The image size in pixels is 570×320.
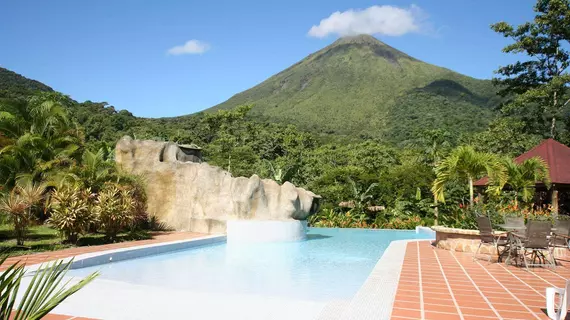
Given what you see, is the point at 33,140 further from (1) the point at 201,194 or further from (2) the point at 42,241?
(1) the point at 201,194

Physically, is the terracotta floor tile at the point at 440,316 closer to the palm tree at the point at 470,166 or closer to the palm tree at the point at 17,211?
the palm tree at the point at 470,166

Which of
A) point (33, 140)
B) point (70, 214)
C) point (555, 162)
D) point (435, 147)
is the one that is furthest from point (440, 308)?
point (435, 147)

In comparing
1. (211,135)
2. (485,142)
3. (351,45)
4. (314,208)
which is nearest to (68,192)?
(314,208)

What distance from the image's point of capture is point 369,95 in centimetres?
7638

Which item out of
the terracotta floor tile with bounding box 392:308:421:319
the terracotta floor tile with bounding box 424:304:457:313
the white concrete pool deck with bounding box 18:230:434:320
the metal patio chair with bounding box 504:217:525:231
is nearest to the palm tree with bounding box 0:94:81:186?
the white concrete pool deck with bounding box 18:230:434:320

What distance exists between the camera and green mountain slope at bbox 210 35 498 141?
5688cm

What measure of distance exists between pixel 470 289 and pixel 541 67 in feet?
65.6

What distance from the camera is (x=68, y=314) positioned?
453 cm

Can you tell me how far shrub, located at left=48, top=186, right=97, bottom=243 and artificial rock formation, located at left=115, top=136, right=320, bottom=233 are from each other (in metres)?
4.59

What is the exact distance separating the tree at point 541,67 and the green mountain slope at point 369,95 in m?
25.2

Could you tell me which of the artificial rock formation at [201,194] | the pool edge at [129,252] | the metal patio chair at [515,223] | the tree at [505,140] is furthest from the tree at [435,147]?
the pool edge at [129,252]

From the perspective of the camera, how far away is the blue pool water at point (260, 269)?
7262 mm

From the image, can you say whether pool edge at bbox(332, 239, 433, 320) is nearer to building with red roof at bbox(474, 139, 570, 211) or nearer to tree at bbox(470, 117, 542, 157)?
building with red roof at bbox(474, 139, 570, 211)

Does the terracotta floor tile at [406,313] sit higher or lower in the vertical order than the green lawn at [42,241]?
higher
